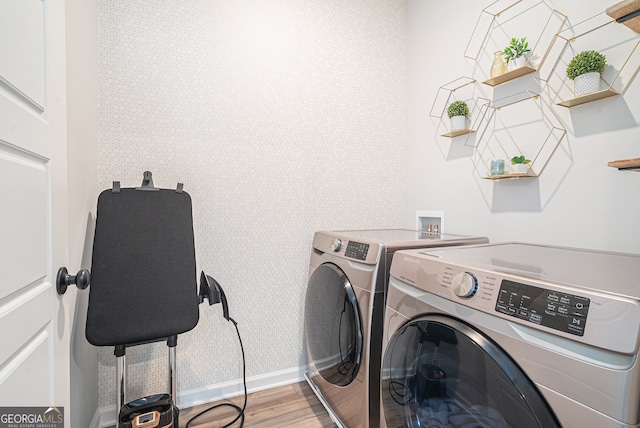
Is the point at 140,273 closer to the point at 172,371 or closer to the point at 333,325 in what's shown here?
the point at 172,371

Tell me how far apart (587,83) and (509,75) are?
13.9 inches

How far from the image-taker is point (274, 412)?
1.50 m

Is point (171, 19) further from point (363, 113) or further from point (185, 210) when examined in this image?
point (363, 113)

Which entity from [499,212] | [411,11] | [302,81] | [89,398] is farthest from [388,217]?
[89,398]

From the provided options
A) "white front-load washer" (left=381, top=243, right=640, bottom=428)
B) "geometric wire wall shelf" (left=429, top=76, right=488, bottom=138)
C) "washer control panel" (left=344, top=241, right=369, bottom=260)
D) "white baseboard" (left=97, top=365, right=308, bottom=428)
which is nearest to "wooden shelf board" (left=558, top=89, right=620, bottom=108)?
"geometric wire wall shelf" (left=429, top=76, right=488, bottom=138)

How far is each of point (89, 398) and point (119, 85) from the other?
146cm

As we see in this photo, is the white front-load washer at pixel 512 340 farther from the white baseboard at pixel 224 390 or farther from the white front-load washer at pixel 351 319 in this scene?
the white baseboard at pixel 224 390

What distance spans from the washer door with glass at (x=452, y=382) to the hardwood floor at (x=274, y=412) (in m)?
0.64

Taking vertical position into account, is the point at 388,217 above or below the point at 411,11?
below

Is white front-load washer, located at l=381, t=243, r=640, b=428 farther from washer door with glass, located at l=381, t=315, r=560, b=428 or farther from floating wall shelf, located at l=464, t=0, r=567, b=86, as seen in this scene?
floating wall shelf, located at l=464, t=0, r=567, b=86

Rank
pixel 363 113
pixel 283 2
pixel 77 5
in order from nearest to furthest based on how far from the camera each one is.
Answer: pixel 77 5, pixel 283 2, pixel 363 113

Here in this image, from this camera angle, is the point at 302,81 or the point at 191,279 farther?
the point at 302,81

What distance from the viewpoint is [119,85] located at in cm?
141

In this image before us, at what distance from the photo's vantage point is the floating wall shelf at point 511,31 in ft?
4.20
